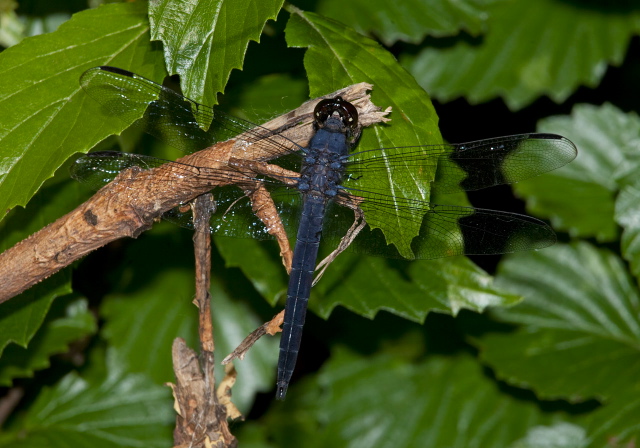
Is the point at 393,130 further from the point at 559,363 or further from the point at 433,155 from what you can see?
the point at 559,363

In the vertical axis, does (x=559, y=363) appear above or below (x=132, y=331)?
below

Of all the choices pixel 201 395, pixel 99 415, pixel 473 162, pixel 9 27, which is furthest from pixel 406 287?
pixel 9 27

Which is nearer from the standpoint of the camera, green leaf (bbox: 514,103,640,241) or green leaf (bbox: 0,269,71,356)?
green leaf (bbox: 0,269,71,356)

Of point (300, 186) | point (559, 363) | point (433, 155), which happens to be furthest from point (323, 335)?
point (433, 155)

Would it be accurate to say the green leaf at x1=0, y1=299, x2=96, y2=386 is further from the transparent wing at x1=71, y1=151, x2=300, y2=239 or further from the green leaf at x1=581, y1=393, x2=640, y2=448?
the green leaf at x1=581, y1=393, x2=640, y2=448

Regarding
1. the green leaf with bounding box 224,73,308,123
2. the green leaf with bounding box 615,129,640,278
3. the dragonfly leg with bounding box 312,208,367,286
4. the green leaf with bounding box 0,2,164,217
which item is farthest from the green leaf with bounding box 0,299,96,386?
the green leaf with bounding box 615,129,640,278

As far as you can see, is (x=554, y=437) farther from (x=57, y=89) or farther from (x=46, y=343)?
(x=57, y=89)
